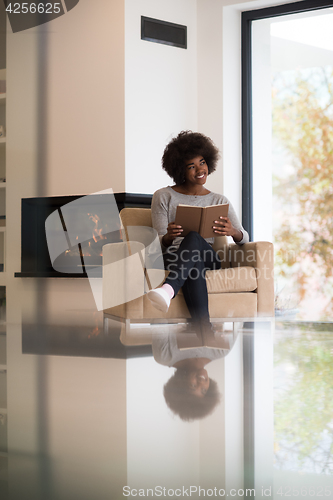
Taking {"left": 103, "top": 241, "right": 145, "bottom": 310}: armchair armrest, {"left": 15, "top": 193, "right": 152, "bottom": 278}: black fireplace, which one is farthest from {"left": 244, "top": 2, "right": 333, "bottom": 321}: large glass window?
{"left": 103, "top": 241, "right": 145, "bottom": 310}: armchair armrest

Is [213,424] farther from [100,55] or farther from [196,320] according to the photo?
[100,55]

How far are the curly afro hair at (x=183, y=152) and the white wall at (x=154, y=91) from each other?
1131 millimetres

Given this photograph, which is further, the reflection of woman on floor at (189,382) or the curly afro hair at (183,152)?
the curly afro hair at (183,152)

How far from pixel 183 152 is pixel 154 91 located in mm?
1558

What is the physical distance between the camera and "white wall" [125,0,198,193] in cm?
400

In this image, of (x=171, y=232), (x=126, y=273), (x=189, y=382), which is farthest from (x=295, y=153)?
(x=189, y=382)

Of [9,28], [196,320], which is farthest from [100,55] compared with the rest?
[196,320]

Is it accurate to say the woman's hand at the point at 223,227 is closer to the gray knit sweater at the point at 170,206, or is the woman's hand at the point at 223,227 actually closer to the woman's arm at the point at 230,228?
the woman's arm at the point at 230,228

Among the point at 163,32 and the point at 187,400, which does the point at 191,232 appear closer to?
the point at 187,400

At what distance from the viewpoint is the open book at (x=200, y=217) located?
7.87ft

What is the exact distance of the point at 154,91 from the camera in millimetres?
4133

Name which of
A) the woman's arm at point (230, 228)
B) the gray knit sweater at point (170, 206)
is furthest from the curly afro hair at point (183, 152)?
the woman's arm at point (230, 228)

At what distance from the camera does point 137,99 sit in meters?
4.04

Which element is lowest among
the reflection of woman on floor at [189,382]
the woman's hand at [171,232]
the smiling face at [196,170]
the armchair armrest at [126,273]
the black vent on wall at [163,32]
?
the reflection of woman on floor at [189,382]
